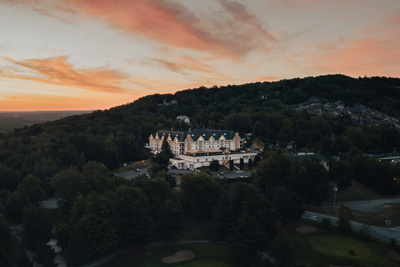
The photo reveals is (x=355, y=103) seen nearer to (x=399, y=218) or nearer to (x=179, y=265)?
(x=399, y=218)

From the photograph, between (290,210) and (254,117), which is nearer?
(290,210)

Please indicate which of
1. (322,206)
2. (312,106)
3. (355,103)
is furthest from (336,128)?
(322,206)

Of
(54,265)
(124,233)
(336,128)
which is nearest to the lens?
(54,265)

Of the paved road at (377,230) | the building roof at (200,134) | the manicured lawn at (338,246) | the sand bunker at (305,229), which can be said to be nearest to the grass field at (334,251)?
the manicured lawn at (338,246)

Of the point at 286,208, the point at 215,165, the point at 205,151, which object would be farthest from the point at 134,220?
the point at 205,151

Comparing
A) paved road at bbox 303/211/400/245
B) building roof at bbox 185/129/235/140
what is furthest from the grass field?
building roof at bbox 185/129/235/140

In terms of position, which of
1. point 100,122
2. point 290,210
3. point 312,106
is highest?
point 312,106
